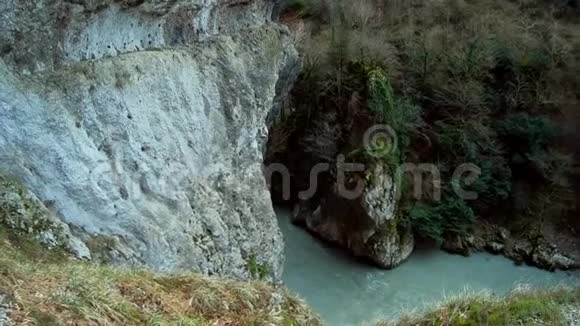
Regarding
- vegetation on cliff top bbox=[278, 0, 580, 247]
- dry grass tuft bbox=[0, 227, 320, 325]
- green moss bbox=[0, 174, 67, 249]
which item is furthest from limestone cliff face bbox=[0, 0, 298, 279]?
vegetation on cliff top bbox=[278, 0, 580, 247]

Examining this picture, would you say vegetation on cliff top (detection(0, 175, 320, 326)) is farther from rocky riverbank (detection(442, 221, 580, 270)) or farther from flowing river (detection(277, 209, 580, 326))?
rocky riverbank (detection(442, 221, 580, 270))

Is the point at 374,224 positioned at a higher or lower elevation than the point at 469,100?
lower

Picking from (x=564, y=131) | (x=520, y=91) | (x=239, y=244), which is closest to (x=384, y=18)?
(x=520, y=91)

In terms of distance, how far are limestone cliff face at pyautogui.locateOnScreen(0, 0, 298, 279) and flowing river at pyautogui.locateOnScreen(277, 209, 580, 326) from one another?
5.11 m

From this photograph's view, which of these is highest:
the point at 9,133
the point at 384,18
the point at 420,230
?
the point at 384,18

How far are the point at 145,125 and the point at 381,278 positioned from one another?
11430 millimetres

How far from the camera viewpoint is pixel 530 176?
78.8ft

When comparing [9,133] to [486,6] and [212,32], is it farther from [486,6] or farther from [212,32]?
[486,6]

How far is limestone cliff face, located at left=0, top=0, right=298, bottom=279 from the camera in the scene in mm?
10008

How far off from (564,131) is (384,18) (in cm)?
944

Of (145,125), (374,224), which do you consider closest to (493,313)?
(145,125)

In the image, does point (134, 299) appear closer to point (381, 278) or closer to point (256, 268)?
point (256, 268)

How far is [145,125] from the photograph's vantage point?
1202 centimetres

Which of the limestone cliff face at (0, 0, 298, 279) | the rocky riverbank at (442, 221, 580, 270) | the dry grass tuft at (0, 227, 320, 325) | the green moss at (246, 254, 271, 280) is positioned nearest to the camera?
the dry grass tuft at (0, 227, 320, 325)
